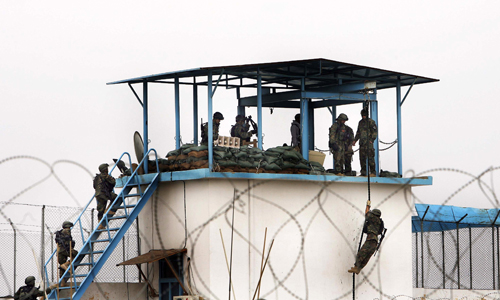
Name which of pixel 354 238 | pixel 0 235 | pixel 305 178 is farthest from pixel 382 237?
pixel 0 235

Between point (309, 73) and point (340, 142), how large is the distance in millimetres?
1807

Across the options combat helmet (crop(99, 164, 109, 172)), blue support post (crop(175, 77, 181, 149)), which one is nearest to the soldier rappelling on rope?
combat helmet (crop(99, 164, 109, 172))

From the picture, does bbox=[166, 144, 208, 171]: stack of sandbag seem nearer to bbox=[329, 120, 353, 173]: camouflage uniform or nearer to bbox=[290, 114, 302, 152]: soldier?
bbox=[290, 114, 302, 152]: soldier

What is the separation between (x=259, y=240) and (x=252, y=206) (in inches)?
27.1

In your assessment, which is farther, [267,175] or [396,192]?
[396,192]

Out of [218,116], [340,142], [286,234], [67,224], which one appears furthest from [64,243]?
[340,142]

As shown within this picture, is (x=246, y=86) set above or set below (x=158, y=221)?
above

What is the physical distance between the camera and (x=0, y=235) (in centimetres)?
1688

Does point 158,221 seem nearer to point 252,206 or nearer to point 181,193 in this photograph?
point 181,193

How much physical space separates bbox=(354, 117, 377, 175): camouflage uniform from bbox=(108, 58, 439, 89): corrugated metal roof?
118 cm

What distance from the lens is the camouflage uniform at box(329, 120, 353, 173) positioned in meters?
Answer: 17.1

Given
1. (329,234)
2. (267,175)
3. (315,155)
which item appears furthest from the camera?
(315,155)

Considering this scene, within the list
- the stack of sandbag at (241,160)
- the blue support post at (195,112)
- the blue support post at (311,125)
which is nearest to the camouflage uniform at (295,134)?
the blue support post at (311,125)

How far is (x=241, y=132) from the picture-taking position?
17578 millimetres
